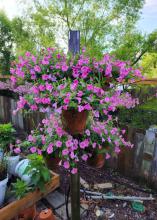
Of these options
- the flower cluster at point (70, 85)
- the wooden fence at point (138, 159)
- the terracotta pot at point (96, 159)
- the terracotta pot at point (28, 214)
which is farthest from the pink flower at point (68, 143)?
the wooden fence at point (138, 159)

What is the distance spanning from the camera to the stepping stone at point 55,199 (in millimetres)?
1922

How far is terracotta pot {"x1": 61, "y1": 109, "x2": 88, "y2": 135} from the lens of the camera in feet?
3.47

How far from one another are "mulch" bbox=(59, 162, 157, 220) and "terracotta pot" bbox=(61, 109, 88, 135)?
1096 mm

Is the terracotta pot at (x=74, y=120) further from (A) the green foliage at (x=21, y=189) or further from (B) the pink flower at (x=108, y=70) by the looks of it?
(A) the green foliage at (x=21, y=189)

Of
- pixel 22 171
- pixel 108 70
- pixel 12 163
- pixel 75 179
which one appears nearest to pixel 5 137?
pixel 12 163

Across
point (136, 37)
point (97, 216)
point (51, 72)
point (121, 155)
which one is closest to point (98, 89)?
point (51, 72)

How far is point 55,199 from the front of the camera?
6.52 ft

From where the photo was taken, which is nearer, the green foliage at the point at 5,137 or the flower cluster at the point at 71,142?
the flower cluster at the point at 71,142

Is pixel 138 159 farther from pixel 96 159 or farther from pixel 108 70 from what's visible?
pixel 108 70

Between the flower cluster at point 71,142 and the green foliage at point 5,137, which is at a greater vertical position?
the flower cluster at point 71,142

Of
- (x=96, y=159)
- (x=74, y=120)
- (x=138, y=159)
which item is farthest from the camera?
(x=138, y=159)

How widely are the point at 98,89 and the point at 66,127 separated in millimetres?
349

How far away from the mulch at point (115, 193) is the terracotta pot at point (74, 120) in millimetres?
1096

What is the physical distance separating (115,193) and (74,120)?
1381 millimetres
